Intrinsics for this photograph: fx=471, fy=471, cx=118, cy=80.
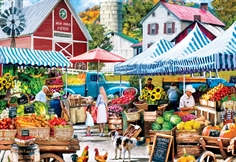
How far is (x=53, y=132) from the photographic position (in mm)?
7867

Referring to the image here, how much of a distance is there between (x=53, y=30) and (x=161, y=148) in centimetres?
3150

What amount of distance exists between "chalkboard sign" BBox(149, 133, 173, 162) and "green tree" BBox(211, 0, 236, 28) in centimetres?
5616

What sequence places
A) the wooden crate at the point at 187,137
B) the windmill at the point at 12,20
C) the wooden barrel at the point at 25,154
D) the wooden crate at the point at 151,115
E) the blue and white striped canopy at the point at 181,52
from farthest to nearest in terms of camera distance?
the windmill at the point at 12,20
the blue and white striped canopy at the point at 181,52
the wooden crate at the point at 151,115
the wooden crate at the point at 187,137
the wooden barrel at the point at 25,154

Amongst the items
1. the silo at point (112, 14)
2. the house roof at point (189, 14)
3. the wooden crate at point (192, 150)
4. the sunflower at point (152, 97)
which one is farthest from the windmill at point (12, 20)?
the silo at point (112, 14)

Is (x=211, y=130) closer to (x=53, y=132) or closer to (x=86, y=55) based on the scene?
(x=53, y=132)

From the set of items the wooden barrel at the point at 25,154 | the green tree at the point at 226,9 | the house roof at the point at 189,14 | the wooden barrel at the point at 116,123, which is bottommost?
the wooden barrel at the point at 116,123

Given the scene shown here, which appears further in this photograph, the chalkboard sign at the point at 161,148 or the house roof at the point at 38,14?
the house roof at the point at 38,14

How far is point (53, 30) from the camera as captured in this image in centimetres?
3925

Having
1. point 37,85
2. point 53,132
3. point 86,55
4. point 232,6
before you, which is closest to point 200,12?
point 232,6

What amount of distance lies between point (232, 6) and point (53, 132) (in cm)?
5905

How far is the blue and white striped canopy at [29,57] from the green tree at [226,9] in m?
47.8

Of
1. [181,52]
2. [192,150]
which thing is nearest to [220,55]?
[192,150]

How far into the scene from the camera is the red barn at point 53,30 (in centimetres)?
3788

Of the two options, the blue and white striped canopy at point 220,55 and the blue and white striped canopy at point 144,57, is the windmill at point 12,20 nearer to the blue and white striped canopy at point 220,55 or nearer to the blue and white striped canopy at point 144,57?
the blue and white striped canopy at point 144,57
